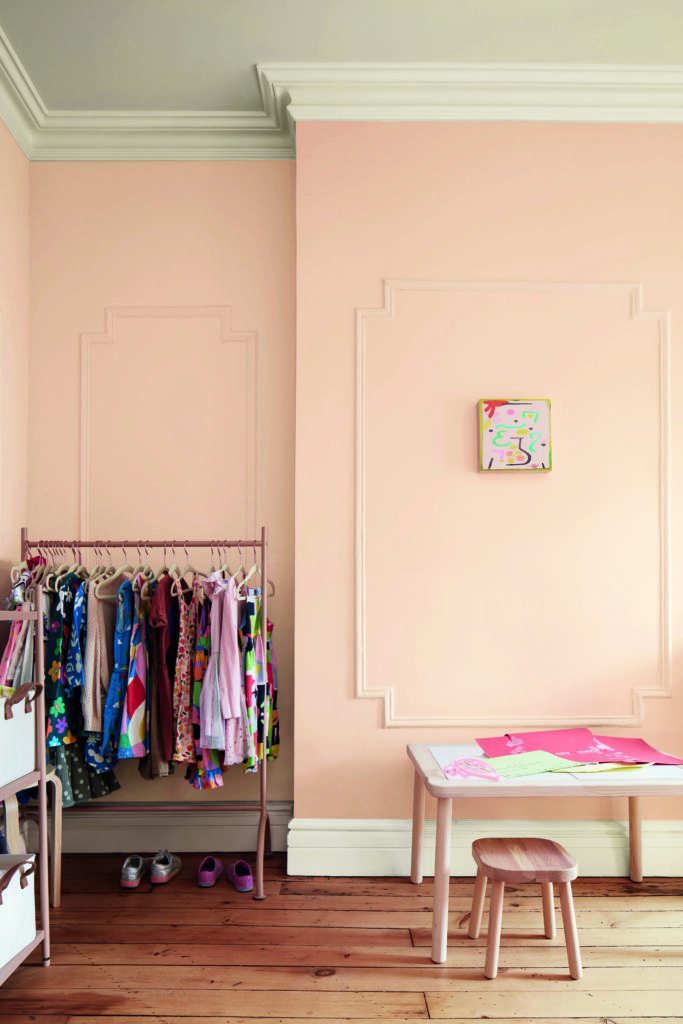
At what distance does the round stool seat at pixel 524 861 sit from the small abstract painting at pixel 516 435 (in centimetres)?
144

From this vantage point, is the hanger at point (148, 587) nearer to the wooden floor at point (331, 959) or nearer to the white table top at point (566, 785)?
the wooden floor at point (331, 959)

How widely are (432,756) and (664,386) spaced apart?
5.96 ft

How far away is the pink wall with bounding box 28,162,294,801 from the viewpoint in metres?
3.39

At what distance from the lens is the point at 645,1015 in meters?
2.12

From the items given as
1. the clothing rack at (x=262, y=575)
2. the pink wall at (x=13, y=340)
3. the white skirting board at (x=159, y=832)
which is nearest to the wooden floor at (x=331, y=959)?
the clothing rack at (x=262, y=575)

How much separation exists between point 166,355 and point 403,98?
4.91 ft

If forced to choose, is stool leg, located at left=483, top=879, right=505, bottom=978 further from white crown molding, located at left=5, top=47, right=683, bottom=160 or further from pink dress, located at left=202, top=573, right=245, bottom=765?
white crown molding, located at left=5, top=47, right=683, bottom=160

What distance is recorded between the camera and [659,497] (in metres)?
3.17

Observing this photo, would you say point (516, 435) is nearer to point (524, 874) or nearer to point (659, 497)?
point (659, 497)

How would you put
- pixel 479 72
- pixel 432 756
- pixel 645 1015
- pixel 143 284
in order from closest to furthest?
pixel 645 1015 → pixel 432 756 → pixel 479 72 → pixel 143 284

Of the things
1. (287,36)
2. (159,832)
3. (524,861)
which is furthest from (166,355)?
(524,861)

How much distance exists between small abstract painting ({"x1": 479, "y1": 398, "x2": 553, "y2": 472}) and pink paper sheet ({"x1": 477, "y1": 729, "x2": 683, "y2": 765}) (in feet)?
3.55

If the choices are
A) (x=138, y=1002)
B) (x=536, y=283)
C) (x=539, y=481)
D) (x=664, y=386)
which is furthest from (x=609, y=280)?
(x=138, y=1002)

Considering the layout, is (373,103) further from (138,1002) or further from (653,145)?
(138,1002)
